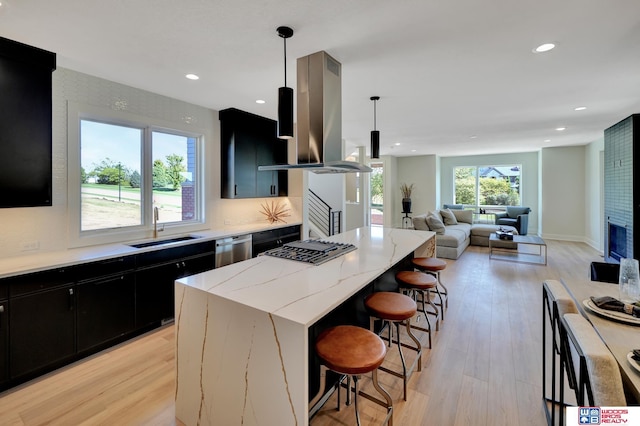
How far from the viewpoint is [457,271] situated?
523cm

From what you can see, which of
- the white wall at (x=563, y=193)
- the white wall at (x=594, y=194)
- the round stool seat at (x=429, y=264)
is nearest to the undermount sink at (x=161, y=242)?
the round stool seat at (x=429, y=264)

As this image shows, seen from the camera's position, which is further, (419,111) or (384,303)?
(419,111)

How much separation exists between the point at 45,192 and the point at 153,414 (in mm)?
2058

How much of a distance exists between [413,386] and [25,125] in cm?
373

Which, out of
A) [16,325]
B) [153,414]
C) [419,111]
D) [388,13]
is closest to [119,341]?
[16,325]

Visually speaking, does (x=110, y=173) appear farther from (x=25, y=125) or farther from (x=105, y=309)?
(x=105, y=309)

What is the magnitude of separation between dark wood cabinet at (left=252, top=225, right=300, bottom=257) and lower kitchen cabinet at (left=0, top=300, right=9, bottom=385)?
2533 mm

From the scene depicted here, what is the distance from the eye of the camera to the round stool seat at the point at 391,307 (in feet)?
6.63

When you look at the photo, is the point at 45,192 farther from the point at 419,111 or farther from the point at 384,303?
the point at 419,111

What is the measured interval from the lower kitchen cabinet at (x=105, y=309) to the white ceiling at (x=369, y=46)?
2054mm

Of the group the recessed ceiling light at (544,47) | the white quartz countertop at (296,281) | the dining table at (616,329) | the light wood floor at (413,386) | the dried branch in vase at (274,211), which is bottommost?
the light wood floor at (413,386)

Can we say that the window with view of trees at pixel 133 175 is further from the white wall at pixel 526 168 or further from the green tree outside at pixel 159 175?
the white wall at pixel 526 168

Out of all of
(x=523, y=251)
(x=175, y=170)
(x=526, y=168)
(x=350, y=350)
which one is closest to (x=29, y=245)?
(x=175, y=170)

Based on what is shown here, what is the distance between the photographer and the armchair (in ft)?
26.6
